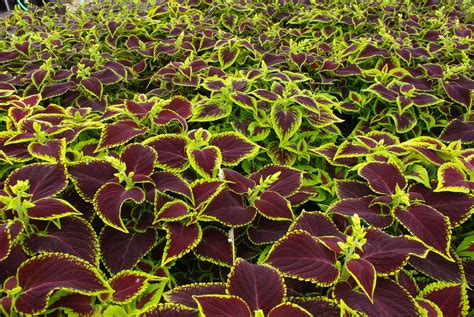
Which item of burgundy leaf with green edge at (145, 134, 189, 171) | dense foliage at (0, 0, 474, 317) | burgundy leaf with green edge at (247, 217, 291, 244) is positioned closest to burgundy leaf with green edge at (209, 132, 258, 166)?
dense foliage at (0, 0, 474, 317)

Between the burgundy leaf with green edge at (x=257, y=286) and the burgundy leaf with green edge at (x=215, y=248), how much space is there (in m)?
0.19

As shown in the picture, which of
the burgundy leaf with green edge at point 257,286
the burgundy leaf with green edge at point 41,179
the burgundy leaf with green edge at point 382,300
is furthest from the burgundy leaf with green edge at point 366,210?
the burgundy leaf with green edge at point 41,179

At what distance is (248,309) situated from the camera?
0.85 metres

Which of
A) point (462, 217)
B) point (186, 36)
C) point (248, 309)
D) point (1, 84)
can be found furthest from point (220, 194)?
point (186, 36)

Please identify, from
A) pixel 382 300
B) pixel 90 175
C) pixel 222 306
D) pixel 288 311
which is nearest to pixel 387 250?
pixel 382 300

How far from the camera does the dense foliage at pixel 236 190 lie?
94cm

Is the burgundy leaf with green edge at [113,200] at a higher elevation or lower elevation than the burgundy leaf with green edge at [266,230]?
higher

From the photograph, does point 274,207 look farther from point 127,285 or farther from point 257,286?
point 127,285

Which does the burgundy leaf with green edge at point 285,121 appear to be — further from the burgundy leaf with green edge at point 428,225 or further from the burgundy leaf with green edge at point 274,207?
the burgundy leaf with green edge at point 428,225

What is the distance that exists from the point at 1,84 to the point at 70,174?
3.70 feet

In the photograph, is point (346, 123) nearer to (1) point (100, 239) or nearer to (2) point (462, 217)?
(2) point (462, 217)

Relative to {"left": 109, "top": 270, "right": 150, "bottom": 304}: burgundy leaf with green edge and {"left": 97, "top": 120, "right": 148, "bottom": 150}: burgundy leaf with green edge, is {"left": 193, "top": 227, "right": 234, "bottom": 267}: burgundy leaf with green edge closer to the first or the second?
A: {"left": 109, "top": 270, "right": 150, "bottom": 304}: burgundy leaf with green edge

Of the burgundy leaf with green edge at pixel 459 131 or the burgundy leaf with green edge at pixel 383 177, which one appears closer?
the burgundy leaf with green edge at pixel 383 177

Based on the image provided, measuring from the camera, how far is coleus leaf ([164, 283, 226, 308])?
939mm
